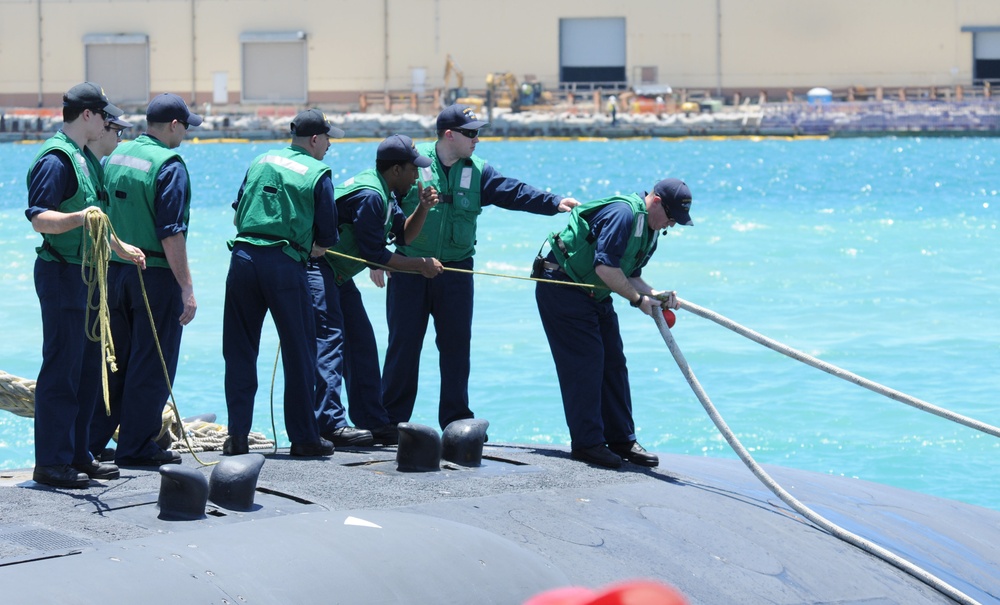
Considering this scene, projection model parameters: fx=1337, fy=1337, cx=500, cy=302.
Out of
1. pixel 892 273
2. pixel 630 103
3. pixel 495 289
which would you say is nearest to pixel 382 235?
pixel 495 289

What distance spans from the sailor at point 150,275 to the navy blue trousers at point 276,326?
29cm

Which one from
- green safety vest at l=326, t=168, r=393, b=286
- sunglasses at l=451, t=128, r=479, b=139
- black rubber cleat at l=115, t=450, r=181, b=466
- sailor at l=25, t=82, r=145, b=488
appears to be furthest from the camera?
sunglasses at l=451, t=128, r=479, b=139

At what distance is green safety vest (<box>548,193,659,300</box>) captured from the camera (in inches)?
256

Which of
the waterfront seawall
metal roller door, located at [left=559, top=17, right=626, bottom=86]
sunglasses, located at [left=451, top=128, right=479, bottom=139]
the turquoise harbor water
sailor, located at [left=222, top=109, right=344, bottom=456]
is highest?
metal roller door, located at [left=559, top=17, right=626, bottom=86]

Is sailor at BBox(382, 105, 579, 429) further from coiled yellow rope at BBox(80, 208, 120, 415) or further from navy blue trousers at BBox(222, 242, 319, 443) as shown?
coiled yellow rope at BBox(80, 208, 120, 415)

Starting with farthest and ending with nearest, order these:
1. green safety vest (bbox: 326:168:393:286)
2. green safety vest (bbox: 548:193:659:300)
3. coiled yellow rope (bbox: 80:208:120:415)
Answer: green safety vest (bbox: 326:168:393:286), green safety vest (bbox: 548:193:659:300), coiled yellow rope (bbox: 80:208:120:415)

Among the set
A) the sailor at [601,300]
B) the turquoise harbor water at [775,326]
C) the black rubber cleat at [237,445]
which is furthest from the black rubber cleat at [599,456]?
the turquoise harbor water at [775,326]

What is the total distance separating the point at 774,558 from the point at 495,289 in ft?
54.4

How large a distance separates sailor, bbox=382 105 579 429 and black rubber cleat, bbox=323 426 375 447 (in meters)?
0.50

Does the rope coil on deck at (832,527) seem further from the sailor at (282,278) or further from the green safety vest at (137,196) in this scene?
the green safety vest at (137,196)

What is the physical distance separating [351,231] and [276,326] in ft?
3.05

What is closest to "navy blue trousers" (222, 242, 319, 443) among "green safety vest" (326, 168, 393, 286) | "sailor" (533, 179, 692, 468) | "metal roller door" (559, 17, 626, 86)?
"green safety vest" (326, 168, 393, 286)

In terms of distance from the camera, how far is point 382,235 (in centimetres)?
675

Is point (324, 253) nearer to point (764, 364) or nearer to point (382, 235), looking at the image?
point (382, 235)
